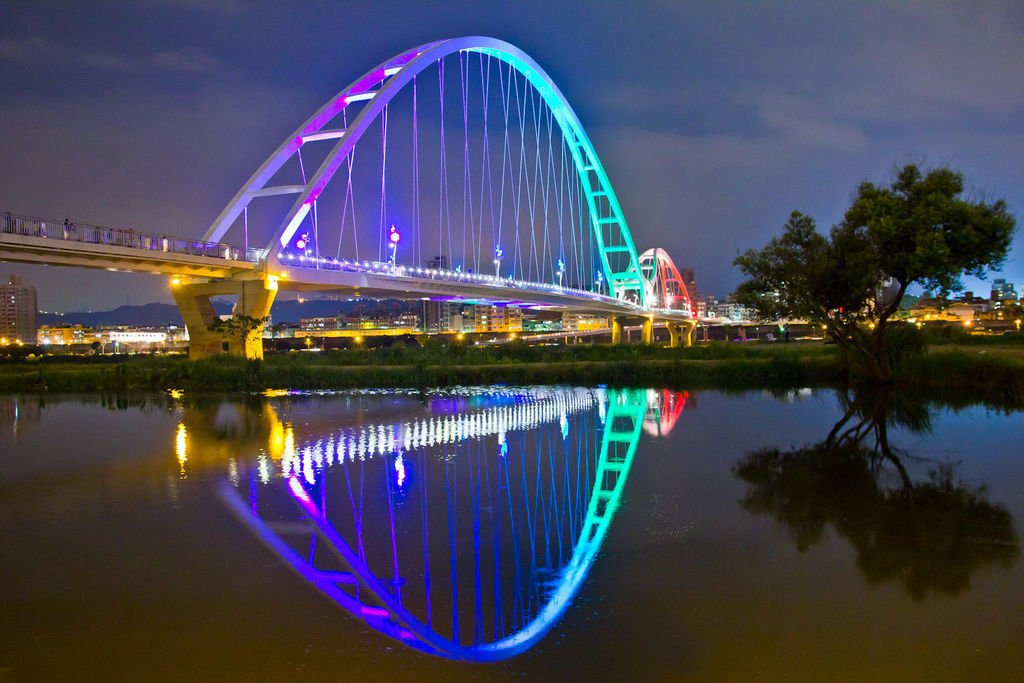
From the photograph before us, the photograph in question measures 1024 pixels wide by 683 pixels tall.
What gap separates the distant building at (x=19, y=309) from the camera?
159625mm

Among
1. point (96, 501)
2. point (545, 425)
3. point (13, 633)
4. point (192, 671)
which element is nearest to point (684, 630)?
point (192, 671)

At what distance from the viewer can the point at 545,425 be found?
1634cm

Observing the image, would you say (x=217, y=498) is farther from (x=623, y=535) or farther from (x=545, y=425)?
(x=545, y=425)

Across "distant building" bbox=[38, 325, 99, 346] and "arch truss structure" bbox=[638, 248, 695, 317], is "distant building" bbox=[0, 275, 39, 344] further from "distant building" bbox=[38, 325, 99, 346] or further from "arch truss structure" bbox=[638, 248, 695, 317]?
"arch truss structure" bbox=[638, 248, 695, 317]

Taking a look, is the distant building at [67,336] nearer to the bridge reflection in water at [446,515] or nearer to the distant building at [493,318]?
the distant building at [493,318]

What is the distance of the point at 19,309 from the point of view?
547 ft

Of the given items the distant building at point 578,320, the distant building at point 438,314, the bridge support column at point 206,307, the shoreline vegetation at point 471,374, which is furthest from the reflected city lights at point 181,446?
the distant building at point 438,314

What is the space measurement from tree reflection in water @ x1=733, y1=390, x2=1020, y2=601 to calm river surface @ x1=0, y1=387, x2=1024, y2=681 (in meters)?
0.04

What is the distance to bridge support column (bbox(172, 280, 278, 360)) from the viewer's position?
118 ft

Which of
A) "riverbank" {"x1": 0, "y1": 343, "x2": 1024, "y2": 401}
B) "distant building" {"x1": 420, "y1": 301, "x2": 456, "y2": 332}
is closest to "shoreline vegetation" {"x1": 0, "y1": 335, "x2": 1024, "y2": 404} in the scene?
"riverbank" {"x1": 0, "y1": 343, "x2": 1024, "y2": 401}

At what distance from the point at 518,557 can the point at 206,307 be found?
33.2m

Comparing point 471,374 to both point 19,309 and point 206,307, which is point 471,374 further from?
point 19,309

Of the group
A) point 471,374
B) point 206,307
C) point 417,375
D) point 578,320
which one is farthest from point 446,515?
point 578,320

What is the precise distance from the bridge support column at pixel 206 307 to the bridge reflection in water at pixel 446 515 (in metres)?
20.9
